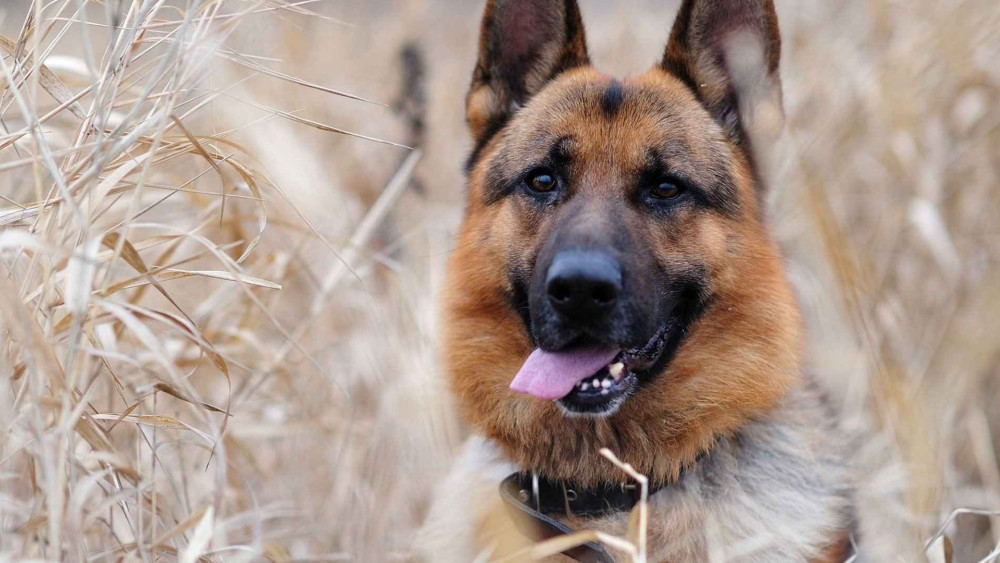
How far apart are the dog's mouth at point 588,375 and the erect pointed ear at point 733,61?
1004 mm

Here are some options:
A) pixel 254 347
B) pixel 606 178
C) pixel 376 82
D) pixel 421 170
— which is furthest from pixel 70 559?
pixel 376 82

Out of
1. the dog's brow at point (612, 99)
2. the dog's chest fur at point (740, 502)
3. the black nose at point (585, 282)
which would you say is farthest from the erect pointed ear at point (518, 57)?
the dog's chest fur at point (740, 502)

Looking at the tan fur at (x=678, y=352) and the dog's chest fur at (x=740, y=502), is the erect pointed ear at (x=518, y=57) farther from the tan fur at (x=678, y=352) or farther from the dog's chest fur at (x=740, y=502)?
the dog's chest fur at (x=740, y=502)

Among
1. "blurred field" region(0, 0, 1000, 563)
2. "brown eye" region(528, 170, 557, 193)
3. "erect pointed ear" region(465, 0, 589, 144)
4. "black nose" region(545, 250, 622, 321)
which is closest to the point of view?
"blurred field" region(0, 0, 1000, 563)

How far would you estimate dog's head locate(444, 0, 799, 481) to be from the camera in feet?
9.32

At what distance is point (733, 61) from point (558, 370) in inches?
55.1

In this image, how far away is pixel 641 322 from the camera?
9.21 ft

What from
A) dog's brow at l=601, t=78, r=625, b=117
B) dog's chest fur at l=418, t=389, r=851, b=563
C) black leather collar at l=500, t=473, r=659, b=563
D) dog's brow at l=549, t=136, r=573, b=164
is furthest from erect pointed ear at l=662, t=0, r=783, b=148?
black leather collar at l=500, t=473, r=659, b=563

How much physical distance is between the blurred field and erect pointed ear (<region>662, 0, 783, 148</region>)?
41cm

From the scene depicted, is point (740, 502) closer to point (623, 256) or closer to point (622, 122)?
point (623, 256)

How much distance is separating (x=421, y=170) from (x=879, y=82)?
308 centimetres

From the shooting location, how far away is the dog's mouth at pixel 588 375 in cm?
280

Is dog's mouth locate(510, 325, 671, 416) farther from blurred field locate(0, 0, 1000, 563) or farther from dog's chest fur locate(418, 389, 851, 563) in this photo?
blurred field locate(0, 0, 1000, 563)

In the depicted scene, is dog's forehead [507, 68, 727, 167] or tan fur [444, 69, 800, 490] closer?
tan fur [444, 69, 800, 490]
